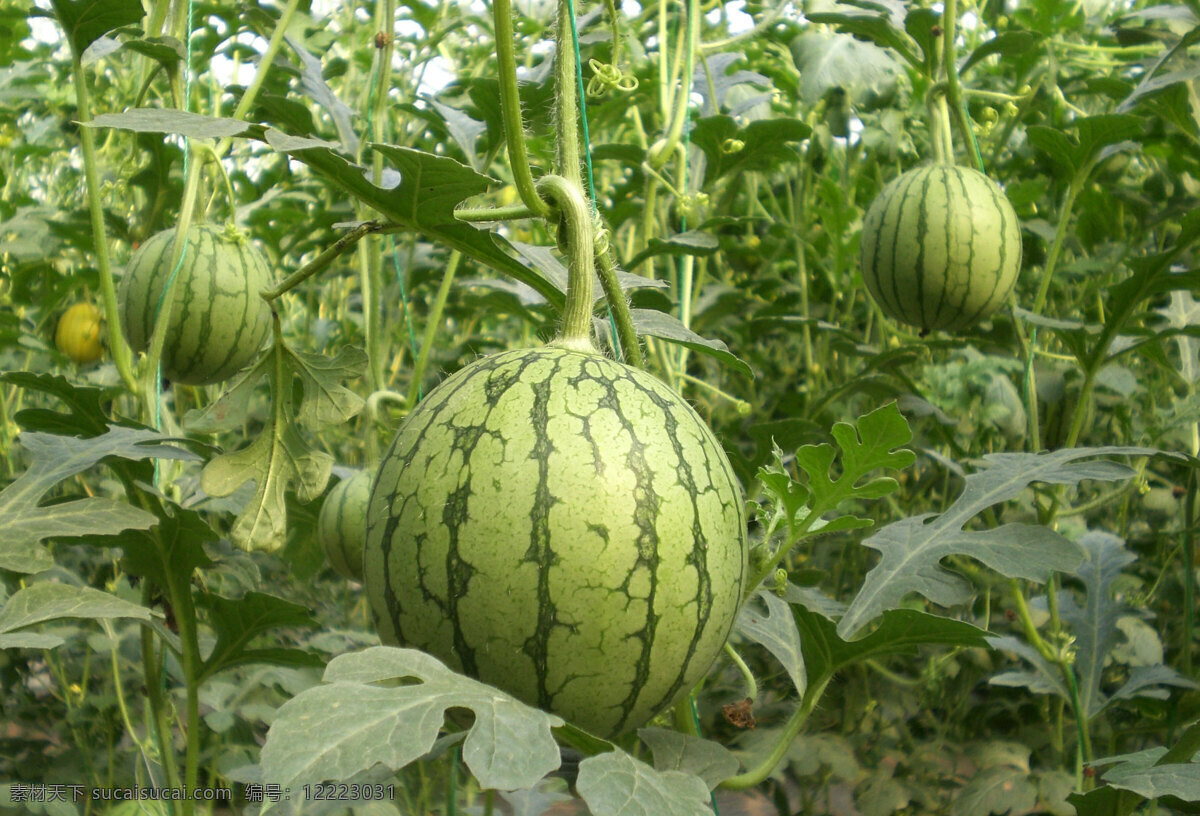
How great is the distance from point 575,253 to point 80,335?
2.67 metres

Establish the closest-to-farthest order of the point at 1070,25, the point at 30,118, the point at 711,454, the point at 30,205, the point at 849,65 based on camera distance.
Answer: the point at 711,454 → the point at 849,65 → the point at 1070,25 → the point at 30,205 → the point at 30,118

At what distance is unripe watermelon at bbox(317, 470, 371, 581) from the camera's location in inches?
71.1

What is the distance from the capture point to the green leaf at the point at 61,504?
50.1 inches

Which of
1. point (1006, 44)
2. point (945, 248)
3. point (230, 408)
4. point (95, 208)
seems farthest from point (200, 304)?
point (1006, 44)

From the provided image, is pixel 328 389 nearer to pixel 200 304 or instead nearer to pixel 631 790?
pixel 631 790

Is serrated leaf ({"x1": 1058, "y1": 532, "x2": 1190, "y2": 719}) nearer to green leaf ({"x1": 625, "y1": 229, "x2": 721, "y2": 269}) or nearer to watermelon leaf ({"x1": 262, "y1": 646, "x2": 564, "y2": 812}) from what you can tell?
green leaf ({"x1": 625, "y1": 229, "x2": 721, "y2": 269})

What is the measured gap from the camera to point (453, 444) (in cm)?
88

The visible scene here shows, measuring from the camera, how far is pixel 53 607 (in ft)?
3.87

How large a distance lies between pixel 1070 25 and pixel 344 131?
6.26 ft

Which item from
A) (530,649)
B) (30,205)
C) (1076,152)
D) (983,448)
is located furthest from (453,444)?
(30,205)

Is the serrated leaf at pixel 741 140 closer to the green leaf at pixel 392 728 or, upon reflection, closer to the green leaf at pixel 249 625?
the green leaf at pixel 249 625

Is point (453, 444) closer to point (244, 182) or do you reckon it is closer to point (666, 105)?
point (666, 105)

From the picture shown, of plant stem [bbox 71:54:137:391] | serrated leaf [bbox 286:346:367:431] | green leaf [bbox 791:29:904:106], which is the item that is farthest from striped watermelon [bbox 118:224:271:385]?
green leaf [bbox 791:29:904:106]

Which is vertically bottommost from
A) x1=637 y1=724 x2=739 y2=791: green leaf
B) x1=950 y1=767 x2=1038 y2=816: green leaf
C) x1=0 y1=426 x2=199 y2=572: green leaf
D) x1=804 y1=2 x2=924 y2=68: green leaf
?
x1=950 y1=767 x2=1038 y2=816: green leaf
